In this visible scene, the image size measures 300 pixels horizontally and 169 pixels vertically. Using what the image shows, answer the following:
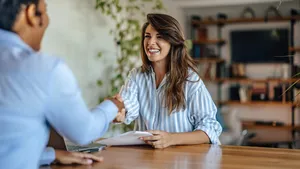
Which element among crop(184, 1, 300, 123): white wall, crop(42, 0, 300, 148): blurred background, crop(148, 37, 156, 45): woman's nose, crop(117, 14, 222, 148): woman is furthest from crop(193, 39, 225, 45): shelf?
crop(148, 37, 156, 45): woman's nose

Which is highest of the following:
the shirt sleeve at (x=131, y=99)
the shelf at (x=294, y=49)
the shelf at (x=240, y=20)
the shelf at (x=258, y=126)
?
the shelf at (x=240, y=20)

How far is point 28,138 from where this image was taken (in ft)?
2.98

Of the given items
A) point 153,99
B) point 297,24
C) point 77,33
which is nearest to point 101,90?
point 77,33

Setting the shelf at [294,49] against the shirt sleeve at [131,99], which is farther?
the shelf at [294,49]

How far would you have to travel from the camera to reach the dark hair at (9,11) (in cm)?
90

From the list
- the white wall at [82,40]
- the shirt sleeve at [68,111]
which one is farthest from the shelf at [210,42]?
the shirt sleeve at [68,111]

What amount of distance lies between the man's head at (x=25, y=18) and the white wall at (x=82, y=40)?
2.35 m

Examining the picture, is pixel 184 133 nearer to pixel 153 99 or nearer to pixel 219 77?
pixel 153 99

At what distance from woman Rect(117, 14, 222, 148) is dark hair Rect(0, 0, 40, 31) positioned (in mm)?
1015

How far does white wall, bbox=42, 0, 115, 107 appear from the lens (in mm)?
3389

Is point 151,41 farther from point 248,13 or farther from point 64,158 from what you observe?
point 248,13

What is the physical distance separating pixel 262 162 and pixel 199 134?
0.46 meters

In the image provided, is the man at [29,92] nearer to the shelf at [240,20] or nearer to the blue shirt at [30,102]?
the blue shirt at [30,102]

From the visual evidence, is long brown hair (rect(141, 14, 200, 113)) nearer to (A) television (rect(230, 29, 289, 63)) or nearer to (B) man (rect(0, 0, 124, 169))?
(B) man (rect(0, 0, 124, 169))
